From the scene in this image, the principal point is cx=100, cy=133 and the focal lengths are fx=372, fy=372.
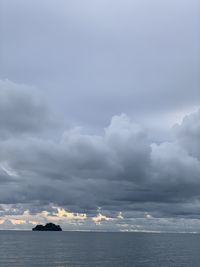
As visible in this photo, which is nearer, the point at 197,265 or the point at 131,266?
the point at 131,266

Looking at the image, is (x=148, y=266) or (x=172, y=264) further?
(x=172, y=264)

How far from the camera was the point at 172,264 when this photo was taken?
180m

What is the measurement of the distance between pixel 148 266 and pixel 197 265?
28.8 meters

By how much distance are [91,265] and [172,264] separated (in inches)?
1582

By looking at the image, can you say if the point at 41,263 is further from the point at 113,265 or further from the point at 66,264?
the point at 113,265

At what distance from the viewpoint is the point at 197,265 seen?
7101 inches

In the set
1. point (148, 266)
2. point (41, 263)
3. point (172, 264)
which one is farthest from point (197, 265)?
point (41, 263)

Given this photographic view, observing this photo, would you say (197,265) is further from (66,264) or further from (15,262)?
(15,262)

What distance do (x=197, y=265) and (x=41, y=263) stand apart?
7545 centimetres

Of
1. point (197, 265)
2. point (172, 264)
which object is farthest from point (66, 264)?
point (197, 265)

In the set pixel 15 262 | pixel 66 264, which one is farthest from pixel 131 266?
pixel 15 262

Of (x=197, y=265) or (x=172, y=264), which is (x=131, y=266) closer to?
(x=172, y=264)

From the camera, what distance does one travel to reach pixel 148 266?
550 ft

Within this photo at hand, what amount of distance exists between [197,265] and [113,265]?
4263 cm
